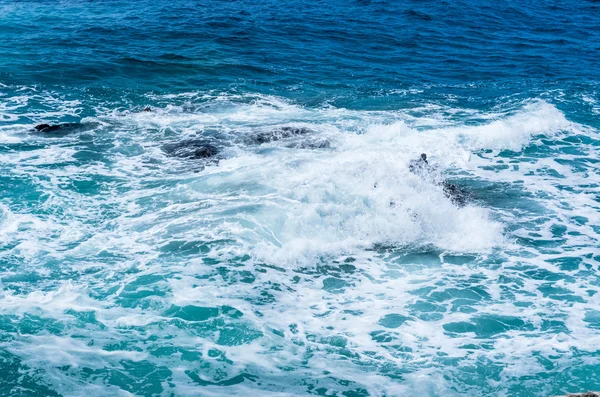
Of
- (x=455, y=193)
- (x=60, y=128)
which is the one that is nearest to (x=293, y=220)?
(x=455, y=193)

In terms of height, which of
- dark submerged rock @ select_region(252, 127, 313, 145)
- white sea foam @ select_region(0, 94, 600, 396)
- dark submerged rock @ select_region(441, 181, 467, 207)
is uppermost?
dark submerged rock @ select_region(252, 127, 313, 145)

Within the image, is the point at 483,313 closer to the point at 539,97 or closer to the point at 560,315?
the point at 560,315

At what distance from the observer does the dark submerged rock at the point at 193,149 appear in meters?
17.4

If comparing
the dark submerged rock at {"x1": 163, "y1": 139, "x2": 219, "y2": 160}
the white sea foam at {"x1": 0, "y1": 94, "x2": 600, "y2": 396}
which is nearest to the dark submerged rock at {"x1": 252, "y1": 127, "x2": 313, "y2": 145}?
the white sea foam at {"x1": 0, "y1": 94, "x2": 600, "y2": 396}

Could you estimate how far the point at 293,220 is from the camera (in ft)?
46.8

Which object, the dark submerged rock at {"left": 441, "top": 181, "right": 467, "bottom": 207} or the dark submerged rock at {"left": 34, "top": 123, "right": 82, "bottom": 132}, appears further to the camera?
the dark submerged rock at {"left": 34, "top": 123, "right": 82, "bottom": 132}

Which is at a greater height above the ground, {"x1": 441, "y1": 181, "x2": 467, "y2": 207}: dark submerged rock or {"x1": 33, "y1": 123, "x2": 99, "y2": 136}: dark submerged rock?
{"x1": 33, "y1": 123, "x2": 99, "y2": 136}: dark submerged rock

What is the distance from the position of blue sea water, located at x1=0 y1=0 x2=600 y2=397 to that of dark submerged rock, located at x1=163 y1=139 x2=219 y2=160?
106 millimetres

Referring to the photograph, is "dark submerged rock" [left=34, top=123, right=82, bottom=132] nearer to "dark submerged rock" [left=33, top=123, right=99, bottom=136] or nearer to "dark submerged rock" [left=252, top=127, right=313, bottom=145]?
"dark submerged rock" [left=33, top=123, right=99, bottom=136]

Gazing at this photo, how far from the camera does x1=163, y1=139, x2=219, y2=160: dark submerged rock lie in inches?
684

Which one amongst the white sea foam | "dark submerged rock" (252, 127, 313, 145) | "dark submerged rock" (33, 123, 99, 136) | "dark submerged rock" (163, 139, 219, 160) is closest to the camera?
the white sea foam

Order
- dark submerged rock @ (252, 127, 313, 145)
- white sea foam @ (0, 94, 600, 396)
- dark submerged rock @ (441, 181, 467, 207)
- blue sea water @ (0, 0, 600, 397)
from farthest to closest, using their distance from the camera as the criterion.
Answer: dark submerged rock @ (252, 127, 313, 145) < dark submerged rock @ (441, 181, 467, 207) < white sea foam @ (0, 94, 600, 396) < blue sea water @ (0, 0, 600, 397)

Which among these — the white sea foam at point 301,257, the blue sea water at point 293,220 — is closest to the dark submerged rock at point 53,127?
the blue sea water at point 293,220

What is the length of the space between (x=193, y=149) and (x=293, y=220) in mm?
4725
